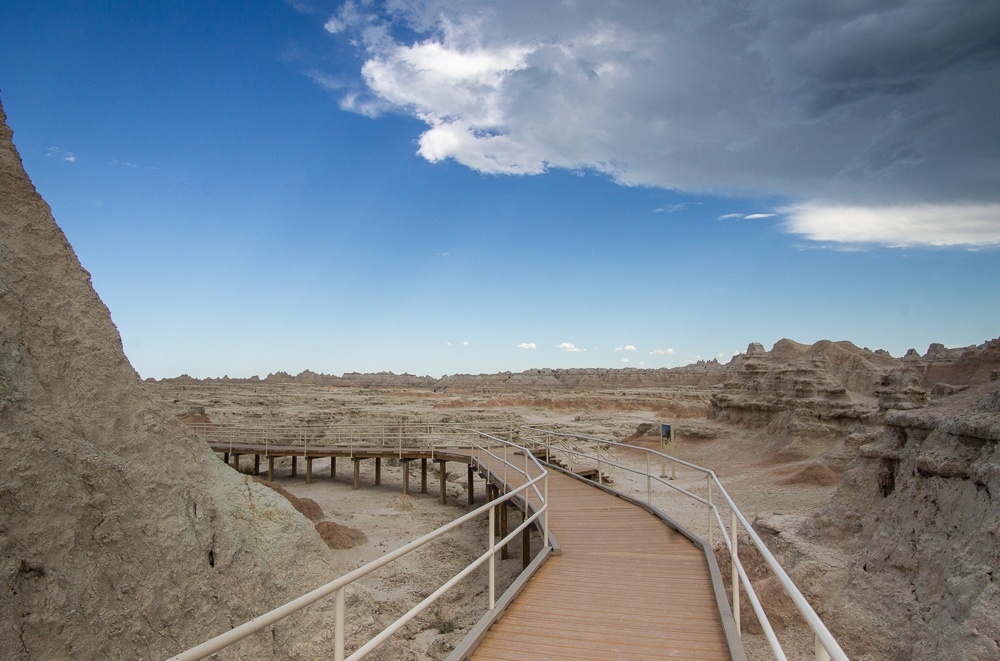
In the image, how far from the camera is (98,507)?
6.14 m

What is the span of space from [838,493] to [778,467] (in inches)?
460

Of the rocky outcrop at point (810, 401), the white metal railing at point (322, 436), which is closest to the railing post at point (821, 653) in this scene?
the rocky outcrop at point (810, 401)

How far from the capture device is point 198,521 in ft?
24.4

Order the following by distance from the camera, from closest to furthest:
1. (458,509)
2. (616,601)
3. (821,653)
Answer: (821,653)
(616,601)
(458,509)

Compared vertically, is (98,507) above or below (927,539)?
above

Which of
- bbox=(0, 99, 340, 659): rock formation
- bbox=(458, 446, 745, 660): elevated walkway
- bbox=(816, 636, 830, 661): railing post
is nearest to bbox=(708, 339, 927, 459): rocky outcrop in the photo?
bbox=(458, 446, 745, 660): elevated walkway

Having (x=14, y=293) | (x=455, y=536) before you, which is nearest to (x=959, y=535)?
(x=14, y=293)

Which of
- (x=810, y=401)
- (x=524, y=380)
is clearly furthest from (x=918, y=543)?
(x=524, y=380)

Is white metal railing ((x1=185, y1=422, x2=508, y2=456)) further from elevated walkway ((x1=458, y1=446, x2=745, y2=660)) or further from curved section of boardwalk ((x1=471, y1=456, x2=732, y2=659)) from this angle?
curved section of boardwalk ((x1=471, y1=456, x2=732, y2=659))

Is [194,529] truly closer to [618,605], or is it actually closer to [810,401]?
[618,605]

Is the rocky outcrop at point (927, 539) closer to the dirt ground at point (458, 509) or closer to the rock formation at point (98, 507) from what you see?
the dirt ground at point (458, 509)

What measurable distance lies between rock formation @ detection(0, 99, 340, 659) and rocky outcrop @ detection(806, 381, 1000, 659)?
7.06 meters

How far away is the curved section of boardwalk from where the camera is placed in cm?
508

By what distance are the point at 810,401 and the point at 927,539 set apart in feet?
55.3
